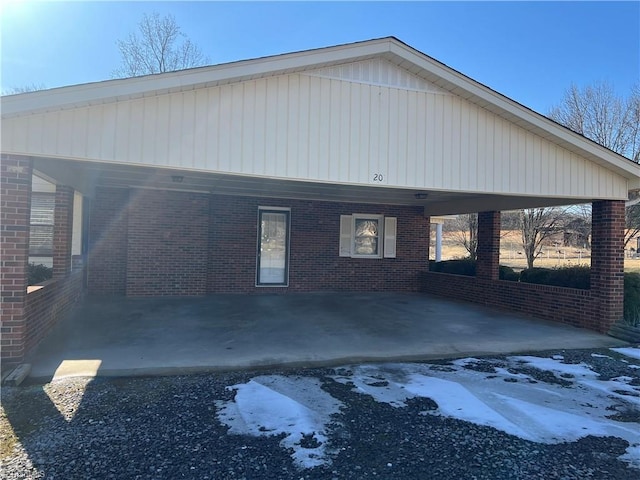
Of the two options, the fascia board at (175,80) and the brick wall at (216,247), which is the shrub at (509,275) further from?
the fascia board at (175,80)

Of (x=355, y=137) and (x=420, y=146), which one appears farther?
(x=420, y=146)

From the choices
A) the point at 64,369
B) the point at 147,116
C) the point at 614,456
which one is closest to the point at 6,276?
the point at 64,369

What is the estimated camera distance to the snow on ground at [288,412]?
11.4 feet

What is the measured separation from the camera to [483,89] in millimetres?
6941

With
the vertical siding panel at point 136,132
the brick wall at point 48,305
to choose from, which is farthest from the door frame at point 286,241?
the vertical siding panel at point 136,132

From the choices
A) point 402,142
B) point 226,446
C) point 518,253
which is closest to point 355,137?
point 402,142

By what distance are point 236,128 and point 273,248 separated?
7262mm

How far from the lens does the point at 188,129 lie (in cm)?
566

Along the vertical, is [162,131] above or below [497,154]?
below

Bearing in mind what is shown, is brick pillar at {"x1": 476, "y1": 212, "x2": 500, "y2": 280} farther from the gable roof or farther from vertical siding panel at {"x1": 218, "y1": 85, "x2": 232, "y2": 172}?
vertical siding panel at {"x1": 218, "y1": 85, "x2": 232, "y2": 172}

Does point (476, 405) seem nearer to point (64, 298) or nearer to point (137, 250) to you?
point (64, 298)

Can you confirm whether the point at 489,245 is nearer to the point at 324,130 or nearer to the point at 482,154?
the point at 482,154

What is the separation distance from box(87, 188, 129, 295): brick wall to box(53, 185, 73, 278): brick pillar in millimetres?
3359

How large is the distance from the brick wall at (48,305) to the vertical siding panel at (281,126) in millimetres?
3660
